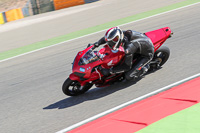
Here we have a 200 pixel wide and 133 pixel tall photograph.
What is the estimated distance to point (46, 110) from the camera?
6.59 meters

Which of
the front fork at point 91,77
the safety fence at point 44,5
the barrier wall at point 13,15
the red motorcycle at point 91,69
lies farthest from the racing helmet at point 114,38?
the safety fence at point 44,5

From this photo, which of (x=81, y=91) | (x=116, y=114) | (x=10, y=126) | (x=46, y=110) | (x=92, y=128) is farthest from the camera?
(x=81, y=91)

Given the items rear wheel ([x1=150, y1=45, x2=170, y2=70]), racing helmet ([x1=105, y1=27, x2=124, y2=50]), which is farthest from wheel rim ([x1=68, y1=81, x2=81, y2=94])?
rear wheel ([x1=150, y1=45, x2=170, y2=70])

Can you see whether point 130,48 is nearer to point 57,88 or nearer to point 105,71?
point 105,71

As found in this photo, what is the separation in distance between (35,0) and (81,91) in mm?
15515

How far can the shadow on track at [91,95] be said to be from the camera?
22.1 feet

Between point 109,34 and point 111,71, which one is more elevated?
point 109,34

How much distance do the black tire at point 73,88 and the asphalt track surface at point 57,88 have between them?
0.49ft

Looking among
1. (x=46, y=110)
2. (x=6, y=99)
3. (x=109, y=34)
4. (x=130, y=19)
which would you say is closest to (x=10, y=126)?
(x=46, y=110)

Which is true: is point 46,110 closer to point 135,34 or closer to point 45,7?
point 135,34

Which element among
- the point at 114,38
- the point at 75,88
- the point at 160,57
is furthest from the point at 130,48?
the point at 75,88

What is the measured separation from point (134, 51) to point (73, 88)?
1.65m

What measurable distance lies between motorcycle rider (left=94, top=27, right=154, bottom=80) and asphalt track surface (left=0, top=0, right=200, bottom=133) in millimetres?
360

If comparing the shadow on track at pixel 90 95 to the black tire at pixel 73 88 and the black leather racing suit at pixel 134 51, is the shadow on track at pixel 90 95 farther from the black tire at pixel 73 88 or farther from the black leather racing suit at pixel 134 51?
the black leather racing suit at pixel 134 51
